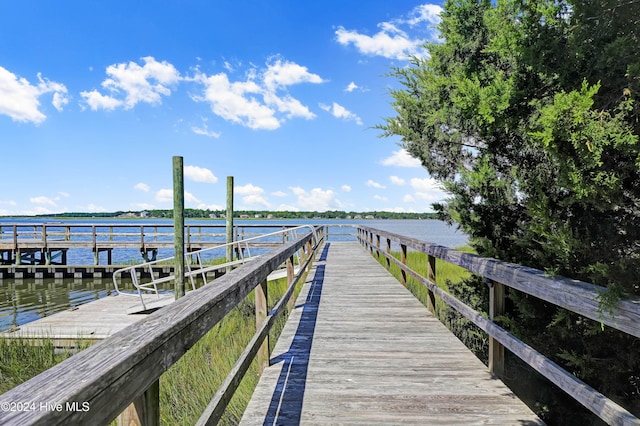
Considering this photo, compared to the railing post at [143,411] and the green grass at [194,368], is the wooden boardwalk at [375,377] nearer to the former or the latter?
the green grass at [194,368]

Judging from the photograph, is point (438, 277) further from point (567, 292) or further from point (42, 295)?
point (42, 295)

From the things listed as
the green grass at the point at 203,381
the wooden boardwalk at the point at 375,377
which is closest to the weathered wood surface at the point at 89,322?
the green grass at the point at 203,381

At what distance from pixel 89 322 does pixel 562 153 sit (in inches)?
359

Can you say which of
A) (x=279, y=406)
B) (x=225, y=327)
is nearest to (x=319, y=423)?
(x=279, y=406)

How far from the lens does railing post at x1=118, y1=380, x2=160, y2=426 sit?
1.10m

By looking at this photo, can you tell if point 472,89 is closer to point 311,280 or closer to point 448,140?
point 448,140

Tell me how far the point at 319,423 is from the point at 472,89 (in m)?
2.27

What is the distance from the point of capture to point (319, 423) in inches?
91.8

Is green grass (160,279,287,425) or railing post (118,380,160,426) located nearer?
railing post (118,380,160,426)

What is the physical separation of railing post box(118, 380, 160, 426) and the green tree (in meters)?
1.74

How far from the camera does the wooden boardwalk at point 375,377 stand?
2.43m

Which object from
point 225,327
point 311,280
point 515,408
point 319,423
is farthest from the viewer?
point 311,280

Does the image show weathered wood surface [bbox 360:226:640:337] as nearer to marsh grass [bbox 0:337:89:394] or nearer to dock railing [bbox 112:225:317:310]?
dock railing [bbox 112:225:317:310]

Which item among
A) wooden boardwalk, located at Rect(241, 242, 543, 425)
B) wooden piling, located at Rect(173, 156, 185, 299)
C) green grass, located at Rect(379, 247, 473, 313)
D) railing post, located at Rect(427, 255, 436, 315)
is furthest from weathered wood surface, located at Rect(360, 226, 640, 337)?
wooden piling, located at Rect(173, 156, 185, 299)
